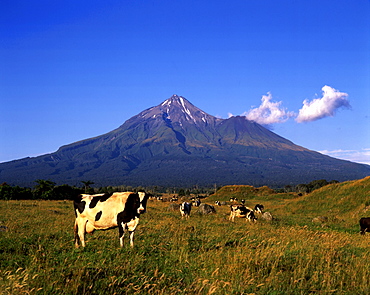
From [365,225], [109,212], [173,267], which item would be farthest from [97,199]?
[365,225]

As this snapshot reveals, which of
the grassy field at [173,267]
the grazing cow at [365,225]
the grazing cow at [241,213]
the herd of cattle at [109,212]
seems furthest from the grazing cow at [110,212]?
the grazing cow at [365,225]

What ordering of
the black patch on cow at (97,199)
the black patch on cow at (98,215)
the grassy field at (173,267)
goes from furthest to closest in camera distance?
the black patch on cow at (97,199) < the black patch on cow at (98,215) < the grassy field at (173,267)

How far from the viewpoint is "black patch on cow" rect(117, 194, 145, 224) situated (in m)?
10.9

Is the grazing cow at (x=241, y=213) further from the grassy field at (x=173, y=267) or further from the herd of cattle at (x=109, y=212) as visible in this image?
the herd of cattle at (x=109, y=212)

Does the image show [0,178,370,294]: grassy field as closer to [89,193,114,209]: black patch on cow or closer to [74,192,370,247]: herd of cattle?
[74,192,370,247]: herd of cattle

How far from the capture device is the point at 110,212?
35.9 ft

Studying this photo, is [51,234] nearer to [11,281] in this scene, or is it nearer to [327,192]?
[11,281]

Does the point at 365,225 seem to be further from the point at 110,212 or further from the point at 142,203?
the point at 110,212

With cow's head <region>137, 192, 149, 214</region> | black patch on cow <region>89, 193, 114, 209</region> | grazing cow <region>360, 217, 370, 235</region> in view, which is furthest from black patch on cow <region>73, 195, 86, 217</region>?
grazing cow <region>360, 217, 370, 235</region>

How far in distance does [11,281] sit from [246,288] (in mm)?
4799

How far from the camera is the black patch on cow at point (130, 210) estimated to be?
1089 cm

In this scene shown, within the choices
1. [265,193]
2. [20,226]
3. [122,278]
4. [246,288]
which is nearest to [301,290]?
[246,288]

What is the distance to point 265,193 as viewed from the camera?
6600 cm

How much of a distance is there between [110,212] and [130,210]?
25.9 inches
